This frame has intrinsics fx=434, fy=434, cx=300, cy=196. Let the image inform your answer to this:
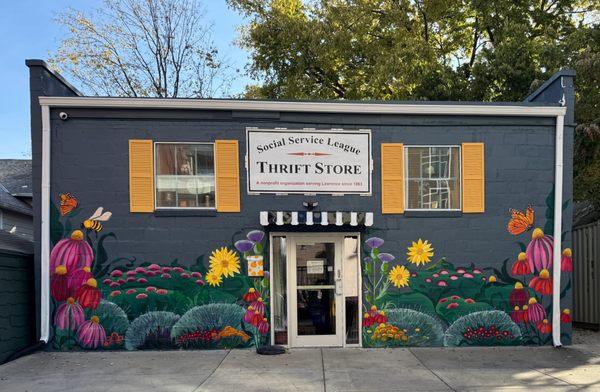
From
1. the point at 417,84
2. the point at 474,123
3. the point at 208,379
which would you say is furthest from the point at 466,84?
the point at 208,379

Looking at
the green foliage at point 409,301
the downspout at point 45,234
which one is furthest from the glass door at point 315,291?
the downspout at point 45,234

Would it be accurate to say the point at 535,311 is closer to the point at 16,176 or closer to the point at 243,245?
the point at 243,245

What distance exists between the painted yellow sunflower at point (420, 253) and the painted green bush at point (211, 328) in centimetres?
307

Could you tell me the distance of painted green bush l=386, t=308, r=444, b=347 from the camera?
752 centimetres

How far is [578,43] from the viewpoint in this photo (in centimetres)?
1175

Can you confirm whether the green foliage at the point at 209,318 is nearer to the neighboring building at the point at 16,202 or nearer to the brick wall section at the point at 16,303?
the brick wall section at the point at 16,303

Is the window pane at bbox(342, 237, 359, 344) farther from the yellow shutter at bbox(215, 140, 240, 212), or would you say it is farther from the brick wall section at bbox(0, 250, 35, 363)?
the brick wall section at bbox(0, 250, 35, 363)

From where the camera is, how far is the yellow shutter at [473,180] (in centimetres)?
768

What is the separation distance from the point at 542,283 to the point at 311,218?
429cm

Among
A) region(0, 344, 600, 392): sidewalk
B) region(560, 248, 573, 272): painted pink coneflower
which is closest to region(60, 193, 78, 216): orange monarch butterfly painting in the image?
region(0, 344, 600, 392): sidewalk

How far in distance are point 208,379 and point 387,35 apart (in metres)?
13.2

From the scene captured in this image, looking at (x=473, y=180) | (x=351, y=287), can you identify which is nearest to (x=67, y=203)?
(x=351, y=287)

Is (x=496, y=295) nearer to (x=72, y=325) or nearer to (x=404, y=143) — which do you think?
(x=404, y=143)

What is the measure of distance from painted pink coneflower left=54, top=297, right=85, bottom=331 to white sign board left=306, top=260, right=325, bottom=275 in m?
3.85
